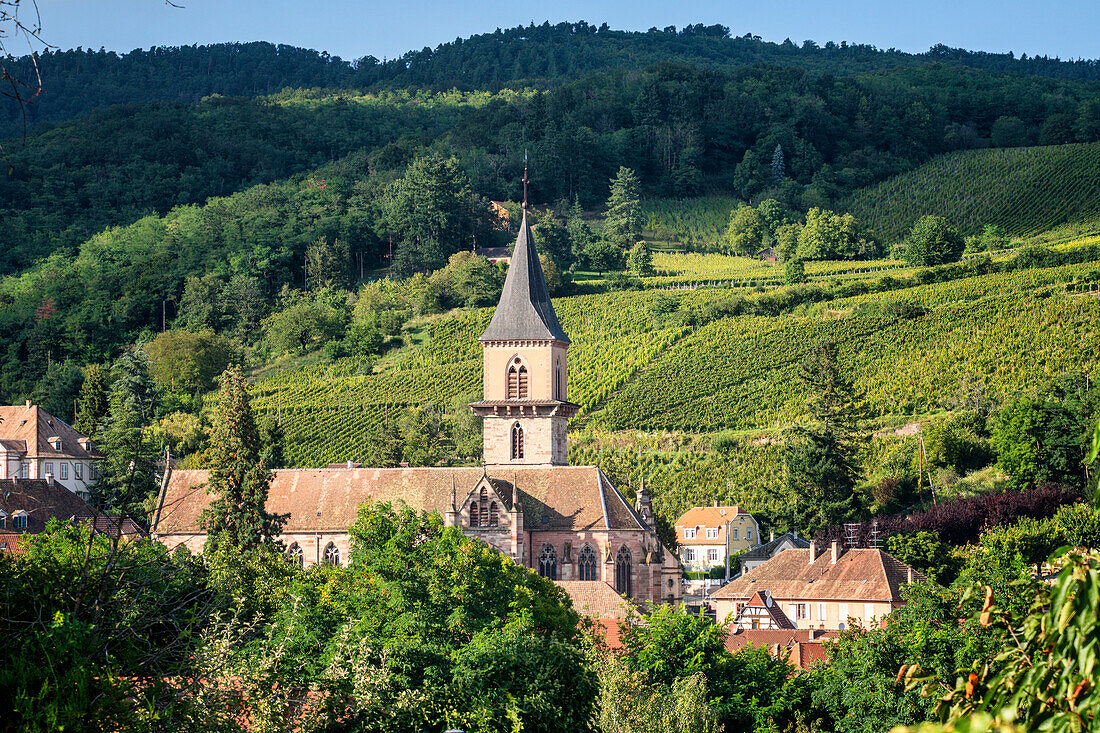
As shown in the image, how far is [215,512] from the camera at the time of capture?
155ft

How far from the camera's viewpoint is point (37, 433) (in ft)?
242

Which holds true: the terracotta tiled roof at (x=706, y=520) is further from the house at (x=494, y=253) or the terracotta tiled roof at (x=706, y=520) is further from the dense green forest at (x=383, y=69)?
the dense green forest at (x=383, y=69)

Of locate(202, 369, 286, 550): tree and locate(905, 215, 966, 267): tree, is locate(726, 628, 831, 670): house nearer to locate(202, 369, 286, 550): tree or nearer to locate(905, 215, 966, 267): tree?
locate(202, 369, 286, 550): tree

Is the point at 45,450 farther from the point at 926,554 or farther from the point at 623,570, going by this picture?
the point at 926,554

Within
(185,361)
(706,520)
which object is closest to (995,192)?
(706,520)

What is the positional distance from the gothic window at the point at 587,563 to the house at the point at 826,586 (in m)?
5.24

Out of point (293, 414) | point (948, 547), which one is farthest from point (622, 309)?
point (948, 547)

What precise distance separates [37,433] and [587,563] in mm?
37180

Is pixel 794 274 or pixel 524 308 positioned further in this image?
pixel 794 274

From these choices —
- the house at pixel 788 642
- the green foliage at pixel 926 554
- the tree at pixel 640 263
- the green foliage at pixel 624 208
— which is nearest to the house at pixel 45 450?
the house at pixel 788 642

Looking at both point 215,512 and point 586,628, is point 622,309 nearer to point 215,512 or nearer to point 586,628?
point 215,512

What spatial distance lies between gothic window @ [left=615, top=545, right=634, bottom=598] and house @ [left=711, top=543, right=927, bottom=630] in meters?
3.92

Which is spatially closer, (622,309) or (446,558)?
(446,558)

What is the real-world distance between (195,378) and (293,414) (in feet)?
50.6
